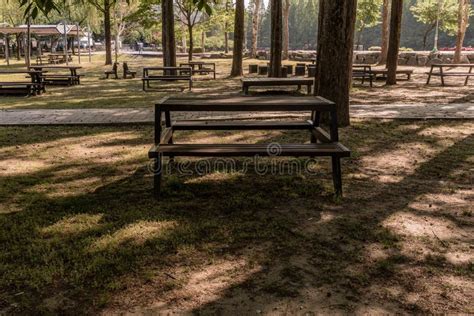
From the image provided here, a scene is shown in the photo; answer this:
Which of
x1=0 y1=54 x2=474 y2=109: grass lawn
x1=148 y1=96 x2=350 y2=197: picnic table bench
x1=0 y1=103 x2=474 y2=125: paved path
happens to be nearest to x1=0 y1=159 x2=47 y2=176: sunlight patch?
x1=148 y1=96 x2=350 y2=197: picnic table bench

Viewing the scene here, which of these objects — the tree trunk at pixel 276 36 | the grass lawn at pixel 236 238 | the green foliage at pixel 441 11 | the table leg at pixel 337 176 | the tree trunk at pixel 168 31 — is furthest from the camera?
the green foliage at pixel 441 11

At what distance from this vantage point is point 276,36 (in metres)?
16.5

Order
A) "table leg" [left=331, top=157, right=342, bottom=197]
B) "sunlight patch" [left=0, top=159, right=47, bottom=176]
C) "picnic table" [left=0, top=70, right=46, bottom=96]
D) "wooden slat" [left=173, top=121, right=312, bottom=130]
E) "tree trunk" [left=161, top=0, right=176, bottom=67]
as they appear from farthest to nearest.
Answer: "tree trunk" [left=161, top=0, right=176, bottom=67]
"picnic table" [left=0, top=70, right=46, bottom=96]
"sunlight patch" [left=0, top=159, right=47, bottom=176]
"wooden slat" [left=173, top=121, right=312, bottom=130]
"table leg" [left=331, top=157, right=342, bottom=197]

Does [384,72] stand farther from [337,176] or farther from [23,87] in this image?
[337,176]

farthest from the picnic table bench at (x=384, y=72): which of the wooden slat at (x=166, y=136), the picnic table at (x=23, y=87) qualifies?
the wooden slat at (x=166, y=136)

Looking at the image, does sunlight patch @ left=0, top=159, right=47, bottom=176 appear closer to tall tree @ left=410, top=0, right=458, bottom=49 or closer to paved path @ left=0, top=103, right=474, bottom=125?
paved path @ left=0, top=103, right=474, bottom=125

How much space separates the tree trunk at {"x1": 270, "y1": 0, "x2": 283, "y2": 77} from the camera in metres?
16.3

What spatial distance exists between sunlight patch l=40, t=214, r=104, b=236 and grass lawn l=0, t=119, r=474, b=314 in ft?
0.06

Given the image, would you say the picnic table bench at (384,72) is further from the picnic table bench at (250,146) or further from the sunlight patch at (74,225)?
the sunlight patch at (74,225)

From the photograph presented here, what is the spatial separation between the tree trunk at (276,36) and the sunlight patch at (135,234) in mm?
13516

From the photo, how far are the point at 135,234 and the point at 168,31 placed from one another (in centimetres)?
1640

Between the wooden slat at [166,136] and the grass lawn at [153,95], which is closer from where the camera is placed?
the wooden slat at [166,136]

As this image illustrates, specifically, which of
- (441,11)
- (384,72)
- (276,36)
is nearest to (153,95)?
(276,36)

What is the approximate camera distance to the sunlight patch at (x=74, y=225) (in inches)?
151
